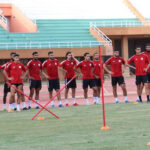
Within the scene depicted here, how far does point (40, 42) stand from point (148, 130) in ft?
90.5

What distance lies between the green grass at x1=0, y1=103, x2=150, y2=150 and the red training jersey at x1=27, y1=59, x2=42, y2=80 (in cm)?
440

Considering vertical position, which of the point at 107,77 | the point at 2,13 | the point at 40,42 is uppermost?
the point at 2,13

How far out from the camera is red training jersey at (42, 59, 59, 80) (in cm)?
1747

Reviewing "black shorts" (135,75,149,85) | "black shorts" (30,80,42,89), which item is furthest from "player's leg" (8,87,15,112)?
"black shorts" (135,75,149,85)

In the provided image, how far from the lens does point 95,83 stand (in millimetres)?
18359

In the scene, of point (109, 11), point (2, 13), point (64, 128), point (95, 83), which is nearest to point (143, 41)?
point (109, 11)

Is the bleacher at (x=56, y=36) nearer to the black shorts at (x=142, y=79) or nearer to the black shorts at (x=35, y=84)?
the black shorts at (x=35, y=84)

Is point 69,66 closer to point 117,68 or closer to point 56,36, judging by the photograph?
point 117,68

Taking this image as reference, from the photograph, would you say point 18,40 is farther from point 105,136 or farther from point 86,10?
point 105,136

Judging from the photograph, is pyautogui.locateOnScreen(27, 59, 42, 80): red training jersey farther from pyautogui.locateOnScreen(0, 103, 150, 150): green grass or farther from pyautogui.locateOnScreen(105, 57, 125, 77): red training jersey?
pyautogui.locateOnScreen(0, 103, 150, 150): green grass

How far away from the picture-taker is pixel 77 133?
9438 mm

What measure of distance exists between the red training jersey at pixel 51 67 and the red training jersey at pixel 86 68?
88 centimetres

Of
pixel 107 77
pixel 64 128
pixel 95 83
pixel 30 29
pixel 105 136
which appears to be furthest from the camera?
pixel 30 29

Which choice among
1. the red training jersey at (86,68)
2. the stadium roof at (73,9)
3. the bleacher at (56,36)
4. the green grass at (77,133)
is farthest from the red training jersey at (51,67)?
the stadium roof at (73,9)
